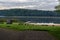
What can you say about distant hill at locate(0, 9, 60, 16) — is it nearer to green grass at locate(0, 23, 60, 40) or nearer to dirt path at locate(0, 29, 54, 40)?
green grass at locate(0, 23, 60, 40)

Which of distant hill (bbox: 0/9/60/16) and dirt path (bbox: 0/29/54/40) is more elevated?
distant hill (bbox: 0/9/60/16)

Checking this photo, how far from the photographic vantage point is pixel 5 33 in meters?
7.09

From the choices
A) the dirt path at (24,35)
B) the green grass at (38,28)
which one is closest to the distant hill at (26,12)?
the green grass at (38,28)

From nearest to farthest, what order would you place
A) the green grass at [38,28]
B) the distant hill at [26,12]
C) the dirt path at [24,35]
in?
the dirt path at [24,35], the green grass at [38,28], the distant hill at [26,12]

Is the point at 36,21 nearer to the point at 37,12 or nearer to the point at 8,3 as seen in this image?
the point at 37,12

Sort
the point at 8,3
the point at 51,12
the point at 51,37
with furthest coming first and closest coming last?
the point at 8,3 → the point at 51,12 → the point at 51,37

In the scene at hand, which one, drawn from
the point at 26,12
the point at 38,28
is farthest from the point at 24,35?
the point at 26,12

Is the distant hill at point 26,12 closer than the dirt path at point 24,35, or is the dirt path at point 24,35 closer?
the dirt path at point 24,35

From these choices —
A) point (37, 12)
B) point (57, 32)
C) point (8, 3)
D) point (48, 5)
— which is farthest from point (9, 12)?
point (57, 32)

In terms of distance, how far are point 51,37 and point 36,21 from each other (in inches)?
88.9

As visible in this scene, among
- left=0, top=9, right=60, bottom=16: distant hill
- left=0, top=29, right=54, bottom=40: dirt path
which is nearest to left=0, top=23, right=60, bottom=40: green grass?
left=0, top=29, right=54, bottom=40: dirt path

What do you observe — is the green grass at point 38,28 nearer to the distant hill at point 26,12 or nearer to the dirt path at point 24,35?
the dirt path at point 24,35

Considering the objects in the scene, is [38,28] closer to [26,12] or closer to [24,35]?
[26,12]

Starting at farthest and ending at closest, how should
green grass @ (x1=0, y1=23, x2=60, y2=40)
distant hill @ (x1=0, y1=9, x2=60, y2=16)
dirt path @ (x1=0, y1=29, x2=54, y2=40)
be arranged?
distant hill @ (x1=0, y1=9, x2=60, y2=16), green grass @ (x1=0, y1=23, x2=60, y2=40), dirt path @ (x1=0, y1=29, x2=54, y2=40)
